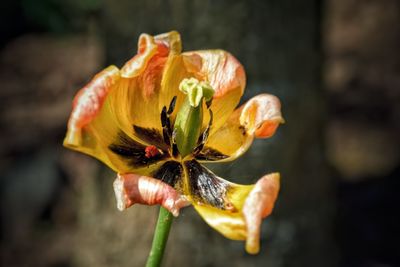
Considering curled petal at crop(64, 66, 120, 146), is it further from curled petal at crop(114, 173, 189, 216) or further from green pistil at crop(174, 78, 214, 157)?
green pistil at crop(174, 78, 214, 157)

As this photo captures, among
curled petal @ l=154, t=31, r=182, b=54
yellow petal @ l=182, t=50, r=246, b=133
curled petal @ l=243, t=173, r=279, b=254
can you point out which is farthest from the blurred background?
curled petal @ l=243, t=173, r=279, b=254

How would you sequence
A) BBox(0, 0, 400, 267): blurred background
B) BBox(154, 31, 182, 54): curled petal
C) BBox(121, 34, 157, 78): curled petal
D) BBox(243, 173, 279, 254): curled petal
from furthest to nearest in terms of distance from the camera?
BBox(0, 0, 400, 267): blurred background → BBox(154, 31, 182, 54): curled petal → BBox(121, 34, 157, 78): curled petal → BBox(243, 173, 279, 254): curled petal

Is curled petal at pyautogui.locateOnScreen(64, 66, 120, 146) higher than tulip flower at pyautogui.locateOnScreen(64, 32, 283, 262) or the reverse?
higher

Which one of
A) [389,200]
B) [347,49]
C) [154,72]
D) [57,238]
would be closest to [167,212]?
[154,72]

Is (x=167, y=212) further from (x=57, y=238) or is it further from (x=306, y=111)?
(x=57, y=238)

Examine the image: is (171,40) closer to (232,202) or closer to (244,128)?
(244,128)

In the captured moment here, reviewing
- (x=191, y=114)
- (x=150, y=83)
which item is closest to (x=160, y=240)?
(x=191, y=114)
